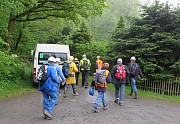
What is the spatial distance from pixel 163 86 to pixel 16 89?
7.85 metres

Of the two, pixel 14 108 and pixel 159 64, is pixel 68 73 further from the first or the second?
pixel 159 64

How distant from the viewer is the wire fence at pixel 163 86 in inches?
596

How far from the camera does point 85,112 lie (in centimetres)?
977

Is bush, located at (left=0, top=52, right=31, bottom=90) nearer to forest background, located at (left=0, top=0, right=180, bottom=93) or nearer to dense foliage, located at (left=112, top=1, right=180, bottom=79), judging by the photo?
forest background, located at (left=0, top=0, right=180, bottom=93)

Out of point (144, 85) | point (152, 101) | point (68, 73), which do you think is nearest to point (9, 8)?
point (68, 73)

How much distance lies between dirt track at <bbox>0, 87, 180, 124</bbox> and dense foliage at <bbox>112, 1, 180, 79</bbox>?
12.4ft

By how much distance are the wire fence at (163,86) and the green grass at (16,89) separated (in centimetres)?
630

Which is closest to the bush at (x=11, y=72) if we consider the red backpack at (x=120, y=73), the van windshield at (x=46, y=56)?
the van windshield at (x=46, y=56)

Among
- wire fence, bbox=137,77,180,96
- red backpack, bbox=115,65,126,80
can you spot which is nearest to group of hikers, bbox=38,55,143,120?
red backpack, bbox=115,65,126,80

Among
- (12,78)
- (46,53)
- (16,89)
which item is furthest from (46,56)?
(16,89)

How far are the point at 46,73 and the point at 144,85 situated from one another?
31.1 feet

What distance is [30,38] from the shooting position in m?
29.5

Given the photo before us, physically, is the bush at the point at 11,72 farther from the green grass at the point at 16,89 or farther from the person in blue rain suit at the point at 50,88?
the person in blue rain suit at the point at 50,88

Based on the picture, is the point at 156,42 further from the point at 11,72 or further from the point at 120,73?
the point at 11,72
